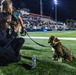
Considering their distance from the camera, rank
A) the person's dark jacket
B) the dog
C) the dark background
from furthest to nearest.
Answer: the dark background → the dog → the person's dark jacket

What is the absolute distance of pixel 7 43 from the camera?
201 inches

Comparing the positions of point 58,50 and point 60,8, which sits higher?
point 60,8

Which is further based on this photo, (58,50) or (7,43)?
(58,50)

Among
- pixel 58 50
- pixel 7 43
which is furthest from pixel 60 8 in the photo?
pixel 7 43

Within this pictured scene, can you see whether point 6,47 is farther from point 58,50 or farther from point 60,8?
point 60,8

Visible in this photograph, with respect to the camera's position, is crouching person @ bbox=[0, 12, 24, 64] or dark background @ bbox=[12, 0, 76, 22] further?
dark background @ bbox=[12, 0, 76, 22]

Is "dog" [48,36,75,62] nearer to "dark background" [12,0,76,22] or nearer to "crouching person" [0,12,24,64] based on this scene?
"crouching person" [0,12,24,64]

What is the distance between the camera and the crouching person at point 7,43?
5066 mm

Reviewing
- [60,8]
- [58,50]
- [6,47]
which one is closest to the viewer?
[6,47]

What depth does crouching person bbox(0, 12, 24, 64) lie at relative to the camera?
16.6ft

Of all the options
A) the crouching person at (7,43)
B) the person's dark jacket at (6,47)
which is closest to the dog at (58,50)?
the crouching person at (7,43)

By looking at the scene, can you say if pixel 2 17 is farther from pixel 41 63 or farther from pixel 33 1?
pixel 33 1

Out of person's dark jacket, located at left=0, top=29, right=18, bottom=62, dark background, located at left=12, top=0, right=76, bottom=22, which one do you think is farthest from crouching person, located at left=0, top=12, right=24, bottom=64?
dark background, located at left=12, top=0, right=76, bottom=22

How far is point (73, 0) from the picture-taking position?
75.9 m
